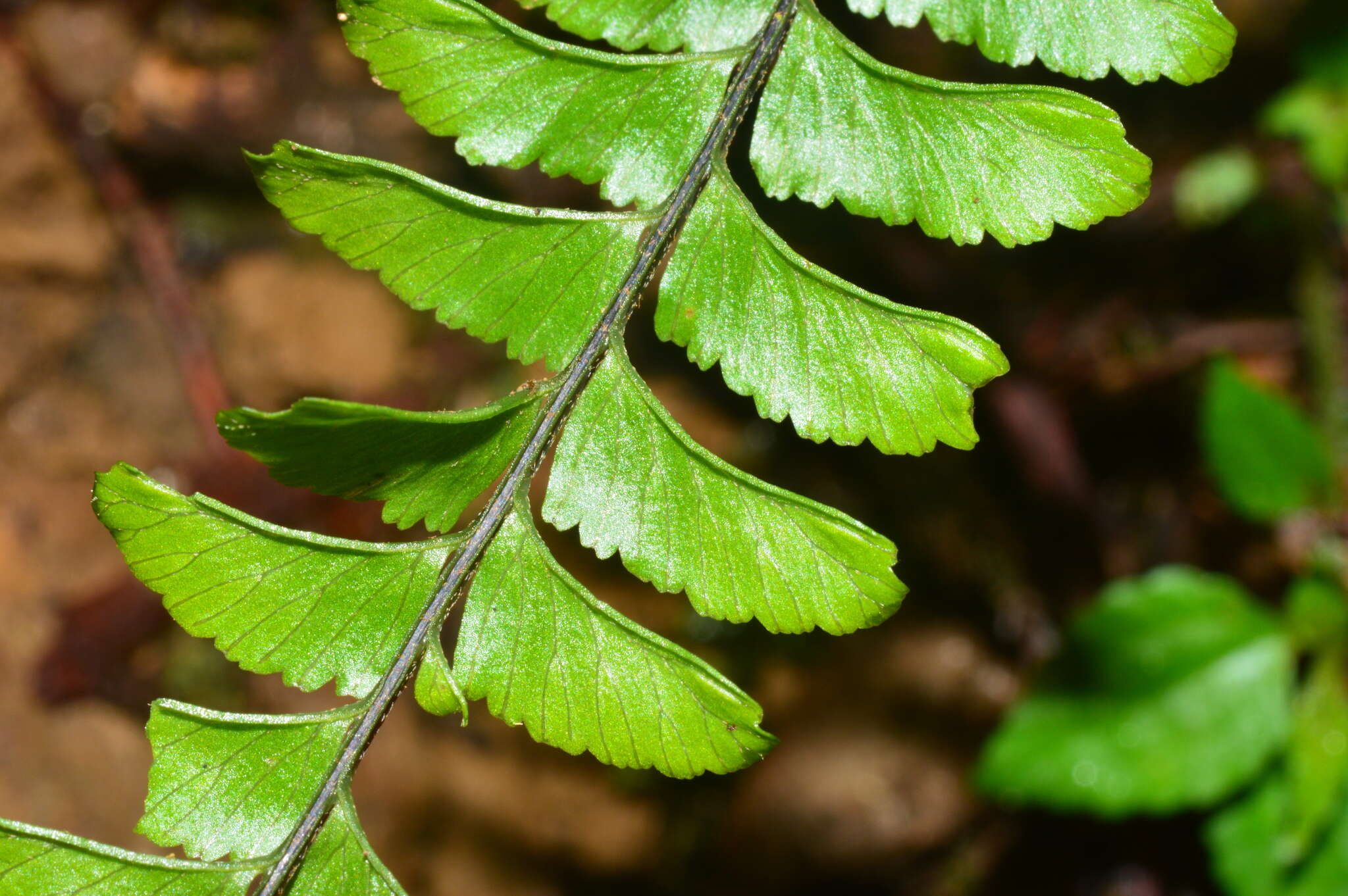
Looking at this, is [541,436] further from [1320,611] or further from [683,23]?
[1320,611]

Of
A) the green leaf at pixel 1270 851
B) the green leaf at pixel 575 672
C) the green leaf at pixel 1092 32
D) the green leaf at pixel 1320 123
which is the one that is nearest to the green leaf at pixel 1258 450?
the green leaf at pixel 1320 123

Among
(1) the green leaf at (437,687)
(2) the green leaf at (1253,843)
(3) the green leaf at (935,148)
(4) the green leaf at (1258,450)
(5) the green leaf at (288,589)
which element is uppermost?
(3) the green leaf at (935,148)

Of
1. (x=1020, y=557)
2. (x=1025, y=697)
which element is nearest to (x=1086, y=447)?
(x=1020, y=557)

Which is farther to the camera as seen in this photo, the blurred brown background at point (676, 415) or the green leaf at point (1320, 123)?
the blurred brown background at point (676, 415)

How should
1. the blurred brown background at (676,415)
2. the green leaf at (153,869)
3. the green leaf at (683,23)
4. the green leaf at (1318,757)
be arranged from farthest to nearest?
the blurred brown background at (676,415) → the green leaf at (1318,757) → the green leaf at (683,23) → the green leaf at (153,869)

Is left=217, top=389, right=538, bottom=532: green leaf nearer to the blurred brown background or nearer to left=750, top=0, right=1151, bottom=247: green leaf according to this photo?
left=750, top=0, right=1151, bottom=247: green leaf

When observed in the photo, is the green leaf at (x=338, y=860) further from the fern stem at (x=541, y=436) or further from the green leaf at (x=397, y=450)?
the green leaf at (x=397, y=450)

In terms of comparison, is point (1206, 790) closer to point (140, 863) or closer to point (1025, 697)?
point (1025, 697)
